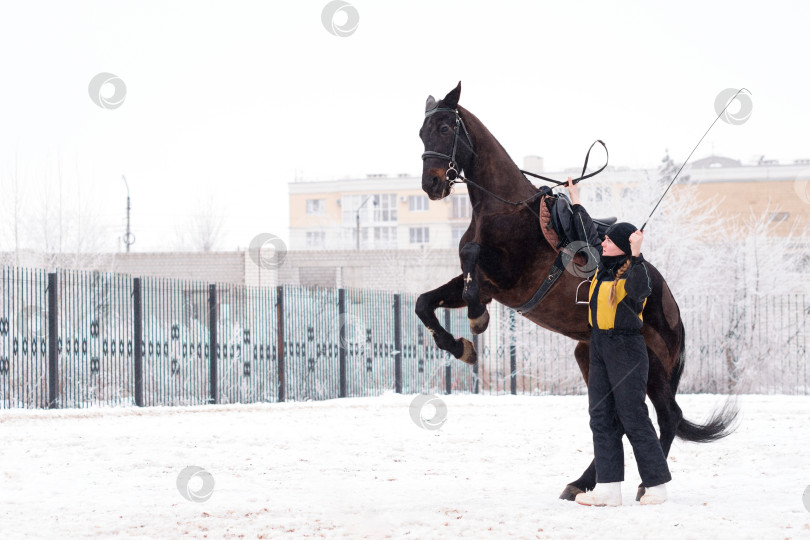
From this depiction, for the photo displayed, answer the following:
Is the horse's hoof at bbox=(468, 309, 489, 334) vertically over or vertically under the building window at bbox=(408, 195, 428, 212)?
under

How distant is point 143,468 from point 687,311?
56.2 ft

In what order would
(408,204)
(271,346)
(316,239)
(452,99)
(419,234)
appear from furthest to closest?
1. (316,239)
2. (419,234)
3. (408,204)
4. (271,346)
5. (452,99)

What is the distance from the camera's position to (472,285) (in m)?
6.40

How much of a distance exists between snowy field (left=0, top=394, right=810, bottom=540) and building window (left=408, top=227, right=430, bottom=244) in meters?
60.5

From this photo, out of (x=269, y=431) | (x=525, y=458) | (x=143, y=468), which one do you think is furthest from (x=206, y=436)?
(x=525, y=458)

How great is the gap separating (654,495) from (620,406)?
2.20 ft

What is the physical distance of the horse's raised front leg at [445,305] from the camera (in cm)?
671

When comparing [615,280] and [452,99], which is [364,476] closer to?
[615,280]

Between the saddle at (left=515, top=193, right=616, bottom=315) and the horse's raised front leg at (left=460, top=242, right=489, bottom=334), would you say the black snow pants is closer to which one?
the saddle at (left=515, top=193, right=616, bottom=315)

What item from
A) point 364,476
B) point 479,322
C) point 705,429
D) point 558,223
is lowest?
point 364,476

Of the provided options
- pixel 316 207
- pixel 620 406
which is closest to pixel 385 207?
pixel 316 207

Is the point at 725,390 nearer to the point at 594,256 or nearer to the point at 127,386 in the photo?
the point at 127,386

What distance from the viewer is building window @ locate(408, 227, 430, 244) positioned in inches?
3019

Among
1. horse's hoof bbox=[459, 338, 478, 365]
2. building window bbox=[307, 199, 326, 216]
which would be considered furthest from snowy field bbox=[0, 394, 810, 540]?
building window bbox=[307, 199, 326, 216]
